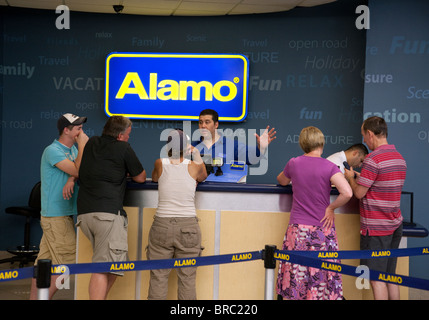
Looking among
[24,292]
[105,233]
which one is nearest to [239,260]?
[105,233]

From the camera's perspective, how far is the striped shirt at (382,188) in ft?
10.3

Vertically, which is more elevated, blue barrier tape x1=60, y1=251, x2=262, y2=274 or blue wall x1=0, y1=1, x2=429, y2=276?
blue wall x1=0, y1=1, x2=429, y2=276

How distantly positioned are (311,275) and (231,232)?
67cm

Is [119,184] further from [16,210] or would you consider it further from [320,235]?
[16,210]

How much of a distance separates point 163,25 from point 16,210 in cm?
274

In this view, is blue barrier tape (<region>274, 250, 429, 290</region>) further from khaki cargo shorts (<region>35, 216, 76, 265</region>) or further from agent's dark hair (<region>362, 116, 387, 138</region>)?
khaki cargo shorts (<region>35, 216, 76, 265</region>)

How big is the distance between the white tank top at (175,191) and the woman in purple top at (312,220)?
662mm

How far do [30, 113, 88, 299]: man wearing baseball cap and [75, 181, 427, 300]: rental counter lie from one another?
0.13m

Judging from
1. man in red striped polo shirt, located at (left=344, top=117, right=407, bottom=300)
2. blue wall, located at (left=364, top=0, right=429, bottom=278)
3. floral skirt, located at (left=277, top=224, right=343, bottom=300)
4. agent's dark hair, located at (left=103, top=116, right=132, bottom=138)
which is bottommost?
floral skirt, located at (left=277, top=224, right=343, bottom=300)

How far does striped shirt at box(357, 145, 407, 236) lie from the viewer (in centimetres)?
314

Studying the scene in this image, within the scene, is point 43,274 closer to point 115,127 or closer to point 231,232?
point 115,127

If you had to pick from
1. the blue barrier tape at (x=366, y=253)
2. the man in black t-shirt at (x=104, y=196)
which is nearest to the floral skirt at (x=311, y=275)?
the blue barrier tape at (x=366, y=253)

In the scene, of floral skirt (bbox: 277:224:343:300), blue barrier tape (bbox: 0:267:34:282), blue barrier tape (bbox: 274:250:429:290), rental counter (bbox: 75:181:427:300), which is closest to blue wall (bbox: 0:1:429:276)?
rental counter (bbox: 75:181:427:300)

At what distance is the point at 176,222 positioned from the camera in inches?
→ 125
